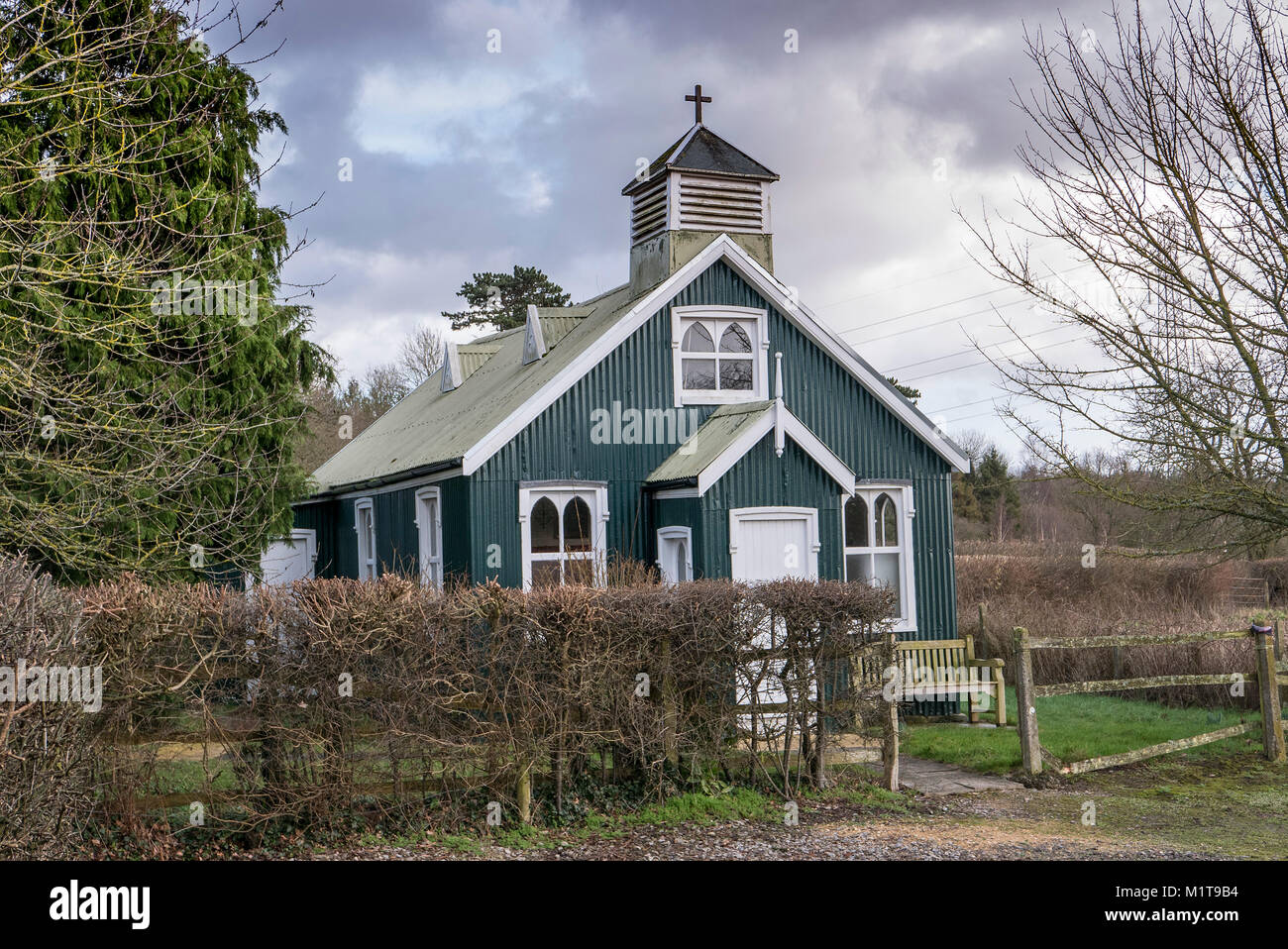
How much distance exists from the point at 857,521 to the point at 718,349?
11.3ft

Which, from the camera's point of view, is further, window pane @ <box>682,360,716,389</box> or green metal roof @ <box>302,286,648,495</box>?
window pane @ <box>682,360,716,389</box>

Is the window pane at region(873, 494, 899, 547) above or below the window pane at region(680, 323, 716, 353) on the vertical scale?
below

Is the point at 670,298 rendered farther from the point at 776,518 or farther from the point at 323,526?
the point at 323,526

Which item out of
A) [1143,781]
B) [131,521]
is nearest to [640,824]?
[1143,781]

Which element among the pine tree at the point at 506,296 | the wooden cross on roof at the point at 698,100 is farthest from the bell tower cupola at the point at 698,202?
the pine tree at the point at 506,296

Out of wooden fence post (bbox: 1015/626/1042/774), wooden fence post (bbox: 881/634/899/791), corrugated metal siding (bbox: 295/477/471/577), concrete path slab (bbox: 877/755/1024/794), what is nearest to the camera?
wooden fence post (bbox: 881/634/899/791)

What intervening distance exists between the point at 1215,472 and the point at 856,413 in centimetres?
752

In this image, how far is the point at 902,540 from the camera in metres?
18.0

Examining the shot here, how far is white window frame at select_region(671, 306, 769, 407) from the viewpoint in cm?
1741

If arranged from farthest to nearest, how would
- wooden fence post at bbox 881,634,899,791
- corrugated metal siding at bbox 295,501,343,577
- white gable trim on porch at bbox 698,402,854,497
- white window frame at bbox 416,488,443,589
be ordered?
corrugated metal siding at bbox 295,501,343,577
white window frame at bbox 416,488,443,589
white gable trim on porch at bbox 698,402,854,497
wooden fence post at bbox 881,634,899,791

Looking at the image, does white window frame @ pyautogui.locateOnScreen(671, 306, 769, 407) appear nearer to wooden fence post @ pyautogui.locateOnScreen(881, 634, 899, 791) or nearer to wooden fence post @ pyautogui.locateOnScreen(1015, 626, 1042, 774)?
wooden fence post @ pyautogui.locateOnScreen(1015, 626, 1042, 774)

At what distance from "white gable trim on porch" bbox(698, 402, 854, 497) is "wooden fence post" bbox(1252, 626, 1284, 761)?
5389 mm

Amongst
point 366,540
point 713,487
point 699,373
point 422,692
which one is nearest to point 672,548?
point 713,487

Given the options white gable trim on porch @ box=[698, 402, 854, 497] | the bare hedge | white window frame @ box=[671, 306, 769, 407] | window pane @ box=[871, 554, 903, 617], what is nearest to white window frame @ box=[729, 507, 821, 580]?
white gable trim on porch @ box=[698, 402, 854, 497]
